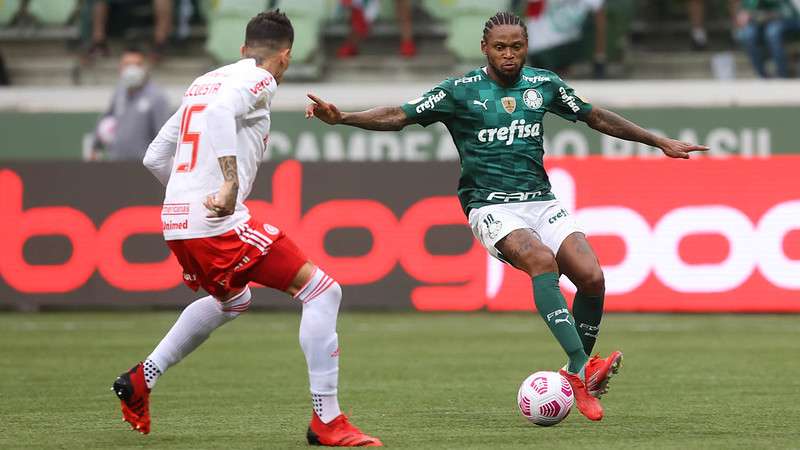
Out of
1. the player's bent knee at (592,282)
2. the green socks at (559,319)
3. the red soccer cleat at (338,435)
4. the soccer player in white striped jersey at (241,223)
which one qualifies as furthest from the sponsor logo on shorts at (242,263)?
the player's bent knee at (592,282)

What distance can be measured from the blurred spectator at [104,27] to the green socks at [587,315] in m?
12.4

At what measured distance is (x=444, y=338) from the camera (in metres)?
12.9

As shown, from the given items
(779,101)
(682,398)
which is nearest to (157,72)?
(779,101)

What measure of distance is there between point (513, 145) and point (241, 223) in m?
1.85

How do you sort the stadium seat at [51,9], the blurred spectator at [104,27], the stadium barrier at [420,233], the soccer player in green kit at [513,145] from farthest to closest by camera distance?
the stadium seat at [51,9]
the blurred spectator at [104,27]
the stadium barrier at [420,233]
the soccer player in green kit at [513,145]

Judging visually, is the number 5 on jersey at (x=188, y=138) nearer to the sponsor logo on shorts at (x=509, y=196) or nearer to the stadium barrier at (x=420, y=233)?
the sponsor logo on shorts at (x=509, y=196)

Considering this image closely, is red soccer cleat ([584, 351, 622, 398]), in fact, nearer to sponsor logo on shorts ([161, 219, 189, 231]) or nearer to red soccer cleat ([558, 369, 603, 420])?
red soccer cleat ([558, 369, 603, 420])

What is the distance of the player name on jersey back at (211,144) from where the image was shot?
22.3 ft

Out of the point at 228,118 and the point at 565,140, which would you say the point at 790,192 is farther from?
the point at 228,118

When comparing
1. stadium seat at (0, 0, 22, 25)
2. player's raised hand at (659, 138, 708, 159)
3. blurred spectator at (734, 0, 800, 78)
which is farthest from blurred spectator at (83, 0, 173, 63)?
player's raised hand at (659, 138, 708, 159)

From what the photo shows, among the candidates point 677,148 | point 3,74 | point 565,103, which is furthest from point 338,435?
point 3,74

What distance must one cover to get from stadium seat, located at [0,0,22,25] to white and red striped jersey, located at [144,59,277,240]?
14.1 metres

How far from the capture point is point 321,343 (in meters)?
6.81

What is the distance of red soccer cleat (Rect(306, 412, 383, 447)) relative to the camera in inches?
266
